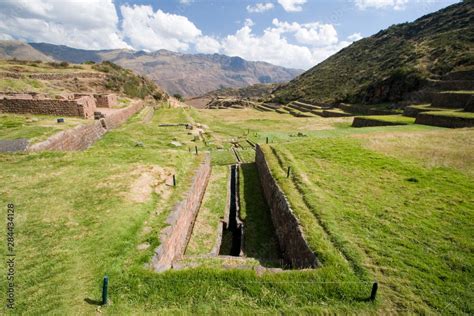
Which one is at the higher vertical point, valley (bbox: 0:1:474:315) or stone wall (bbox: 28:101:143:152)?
stone wall (bbox: 28:101:143:152)

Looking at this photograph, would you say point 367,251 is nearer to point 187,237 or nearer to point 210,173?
point 187,237

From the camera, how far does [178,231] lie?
26.9 feet

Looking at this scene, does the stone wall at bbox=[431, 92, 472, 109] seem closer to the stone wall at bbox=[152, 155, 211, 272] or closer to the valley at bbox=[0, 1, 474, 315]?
the valley at bbox=[0, 1, 474, 315]

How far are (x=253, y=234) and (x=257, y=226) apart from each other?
0.59 m

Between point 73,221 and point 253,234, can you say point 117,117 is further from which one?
point 253,234

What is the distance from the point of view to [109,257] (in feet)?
18.9

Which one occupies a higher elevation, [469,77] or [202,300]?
[469,77]

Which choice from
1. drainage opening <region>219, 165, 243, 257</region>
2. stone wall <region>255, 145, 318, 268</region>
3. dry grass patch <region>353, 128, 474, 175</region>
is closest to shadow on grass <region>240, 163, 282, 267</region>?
drainage opening <region>219, 165, 243, 257</region>

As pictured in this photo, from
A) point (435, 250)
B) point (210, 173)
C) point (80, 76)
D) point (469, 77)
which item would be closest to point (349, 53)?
point (469, 77)

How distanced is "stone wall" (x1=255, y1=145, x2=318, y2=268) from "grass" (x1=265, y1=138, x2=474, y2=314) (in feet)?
1.28

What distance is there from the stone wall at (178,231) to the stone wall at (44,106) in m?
13.8

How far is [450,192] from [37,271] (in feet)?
41.2

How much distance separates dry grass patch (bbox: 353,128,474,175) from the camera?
1103cm

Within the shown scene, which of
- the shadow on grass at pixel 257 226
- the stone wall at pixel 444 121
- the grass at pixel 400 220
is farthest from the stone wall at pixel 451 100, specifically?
the shadow on grass at pixel 257 226
